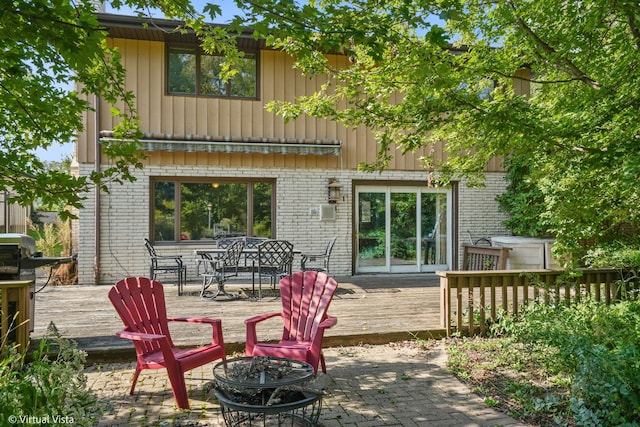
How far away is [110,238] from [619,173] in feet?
28.5

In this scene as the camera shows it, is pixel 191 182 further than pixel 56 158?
No

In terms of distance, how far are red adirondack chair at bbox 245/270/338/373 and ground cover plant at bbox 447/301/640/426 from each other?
1467 millimetres

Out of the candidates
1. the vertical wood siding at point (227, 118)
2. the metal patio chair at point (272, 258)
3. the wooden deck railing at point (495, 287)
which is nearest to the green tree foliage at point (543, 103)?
the wooden deck railing at point (495, 287)

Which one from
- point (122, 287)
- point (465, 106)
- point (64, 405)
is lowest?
point (64, 405)

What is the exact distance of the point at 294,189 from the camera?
998cm

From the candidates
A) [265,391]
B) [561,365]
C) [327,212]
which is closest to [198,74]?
[327,212]

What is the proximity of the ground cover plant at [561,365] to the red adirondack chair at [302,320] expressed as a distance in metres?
1.47

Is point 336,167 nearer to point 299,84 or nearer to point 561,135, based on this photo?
point 299,84

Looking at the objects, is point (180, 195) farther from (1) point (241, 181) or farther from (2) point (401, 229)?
(2) point (401, 229)

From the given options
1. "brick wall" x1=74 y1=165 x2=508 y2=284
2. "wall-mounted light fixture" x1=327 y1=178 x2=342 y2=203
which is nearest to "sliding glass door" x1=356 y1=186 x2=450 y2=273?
"brick wall" x1=74 y1=165 x2=508 y2=284

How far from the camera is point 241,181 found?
32.1ft

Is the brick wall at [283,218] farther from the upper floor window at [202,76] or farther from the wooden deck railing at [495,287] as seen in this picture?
the wooden deck railing at [495,287]

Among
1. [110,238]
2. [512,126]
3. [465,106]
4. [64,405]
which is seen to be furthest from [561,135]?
[110,238]

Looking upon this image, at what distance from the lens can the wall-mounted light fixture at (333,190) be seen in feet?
33.3
